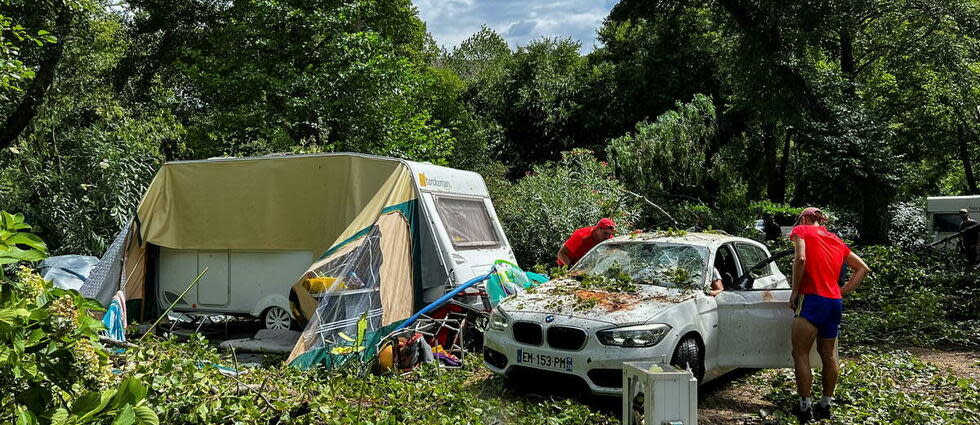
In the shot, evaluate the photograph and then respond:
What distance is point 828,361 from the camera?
18.4ft

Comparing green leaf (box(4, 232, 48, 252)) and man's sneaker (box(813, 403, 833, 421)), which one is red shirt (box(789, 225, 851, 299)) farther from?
green leaf (box(4, 232, 48, 252))

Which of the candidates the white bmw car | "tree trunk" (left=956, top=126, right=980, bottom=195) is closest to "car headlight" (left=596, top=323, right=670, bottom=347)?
the white bmw car

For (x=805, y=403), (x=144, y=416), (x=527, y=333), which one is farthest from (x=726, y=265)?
(x=144, y=416)

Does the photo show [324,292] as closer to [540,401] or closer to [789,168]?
[540,401]

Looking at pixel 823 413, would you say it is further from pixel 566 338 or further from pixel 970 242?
pixel 970 242

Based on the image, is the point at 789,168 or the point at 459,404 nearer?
the point at 459,404

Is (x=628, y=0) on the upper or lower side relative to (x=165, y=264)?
upper

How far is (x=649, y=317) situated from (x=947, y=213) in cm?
1664

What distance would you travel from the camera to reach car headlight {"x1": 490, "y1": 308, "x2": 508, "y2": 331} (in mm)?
6164

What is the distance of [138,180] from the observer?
42.1 feet

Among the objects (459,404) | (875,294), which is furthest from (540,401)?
(875,294)

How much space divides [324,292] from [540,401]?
8.09 feet

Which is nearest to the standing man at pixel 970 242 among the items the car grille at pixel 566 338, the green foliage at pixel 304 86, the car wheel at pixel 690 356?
the car wheel at pixel 690 356

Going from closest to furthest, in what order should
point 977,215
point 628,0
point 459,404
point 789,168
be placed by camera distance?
point 459,404 < point 977,215 < point 628,0 < point 789,168
